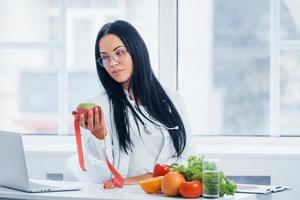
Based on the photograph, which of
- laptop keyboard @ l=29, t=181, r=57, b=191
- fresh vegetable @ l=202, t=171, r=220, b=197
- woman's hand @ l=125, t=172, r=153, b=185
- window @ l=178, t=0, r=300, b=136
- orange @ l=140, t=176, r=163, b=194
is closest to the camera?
fresh vegetable @ l=202, t=171, r=220, b=197

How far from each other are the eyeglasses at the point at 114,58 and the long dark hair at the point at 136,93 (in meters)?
0.03

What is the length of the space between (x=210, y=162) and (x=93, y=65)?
2.23 meters

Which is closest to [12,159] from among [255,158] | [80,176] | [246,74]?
[80,176]

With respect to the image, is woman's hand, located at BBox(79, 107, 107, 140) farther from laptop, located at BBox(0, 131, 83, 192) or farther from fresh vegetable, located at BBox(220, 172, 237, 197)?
fresh vegetable, located at BBox(220, 172, 237, 197)

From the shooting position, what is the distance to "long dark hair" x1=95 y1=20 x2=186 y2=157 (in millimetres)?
3367

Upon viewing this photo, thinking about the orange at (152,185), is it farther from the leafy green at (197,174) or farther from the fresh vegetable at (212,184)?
the fresh vegetable at (212,184)

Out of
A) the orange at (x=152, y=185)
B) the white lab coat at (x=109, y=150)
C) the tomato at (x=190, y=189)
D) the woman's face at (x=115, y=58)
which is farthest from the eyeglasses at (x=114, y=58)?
the tomato at (x=190, y=189)

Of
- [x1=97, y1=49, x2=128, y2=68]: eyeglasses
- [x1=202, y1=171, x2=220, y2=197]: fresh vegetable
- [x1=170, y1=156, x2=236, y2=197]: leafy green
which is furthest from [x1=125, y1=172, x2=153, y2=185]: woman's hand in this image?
[x1=202, y1=171, x2=220, y2=197]: fresh vegetable

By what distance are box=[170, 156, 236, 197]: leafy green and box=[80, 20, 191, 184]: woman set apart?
1.76 ft

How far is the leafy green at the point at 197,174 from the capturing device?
2.60 metres

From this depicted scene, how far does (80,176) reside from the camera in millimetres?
3389

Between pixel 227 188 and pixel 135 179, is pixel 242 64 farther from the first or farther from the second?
pixel 227 188

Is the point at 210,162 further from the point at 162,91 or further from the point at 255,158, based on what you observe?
the point at 255,158

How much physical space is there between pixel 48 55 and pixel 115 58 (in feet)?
4.99
